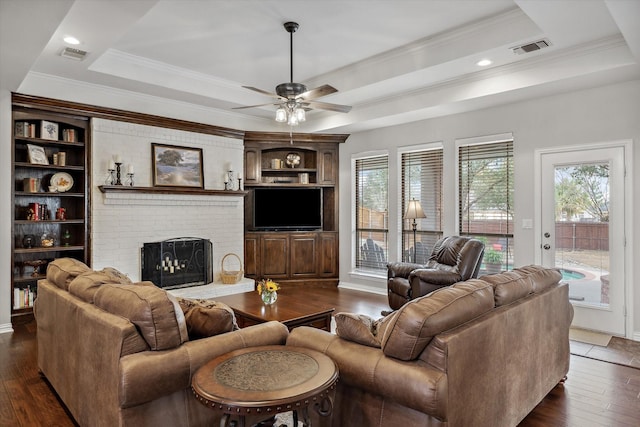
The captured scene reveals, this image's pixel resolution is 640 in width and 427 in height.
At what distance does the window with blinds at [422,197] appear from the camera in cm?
596

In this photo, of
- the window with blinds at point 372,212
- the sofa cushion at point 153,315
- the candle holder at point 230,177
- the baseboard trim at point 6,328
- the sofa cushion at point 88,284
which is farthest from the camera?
the window with blinds at point 372,212

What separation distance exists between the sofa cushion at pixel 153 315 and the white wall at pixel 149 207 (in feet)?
11.5

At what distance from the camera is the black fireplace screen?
217 inches

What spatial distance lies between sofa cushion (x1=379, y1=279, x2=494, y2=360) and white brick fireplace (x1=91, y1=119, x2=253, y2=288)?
4.40 metres

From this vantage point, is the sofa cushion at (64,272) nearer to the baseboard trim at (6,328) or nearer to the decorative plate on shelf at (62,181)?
the baseboard trim at (6,328)

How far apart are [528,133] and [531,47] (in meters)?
1.31

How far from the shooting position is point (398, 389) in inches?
67.1

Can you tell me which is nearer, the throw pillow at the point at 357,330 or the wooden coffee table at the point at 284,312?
→ the throw pillow at the point at 357,330

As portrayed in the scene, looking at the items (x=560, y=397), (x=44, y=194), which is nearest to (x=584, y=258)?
(x=560, y=397)

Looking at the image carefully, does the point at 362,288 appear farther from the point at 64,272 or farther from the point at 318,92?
the point at 64,272

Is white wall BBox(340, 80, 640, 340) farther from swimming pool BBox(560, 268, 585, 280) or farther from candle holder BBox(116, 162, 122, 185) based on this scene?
candle holder BBox(116, 162, 122, 185)

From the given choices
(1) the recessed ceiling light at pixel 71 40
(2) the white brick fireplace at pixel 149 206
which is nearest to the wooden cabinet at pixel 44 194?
(2) the white brick fireplace at pixel 149 206

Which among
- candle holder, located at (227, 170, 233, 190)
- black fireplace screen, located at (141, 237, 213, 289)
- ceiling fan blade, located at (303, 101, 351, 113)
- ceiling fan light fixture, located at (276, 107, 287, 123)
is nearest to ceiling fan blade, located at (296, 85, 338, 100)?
ceiling fan blade, located at (303, 101, 351, 113)

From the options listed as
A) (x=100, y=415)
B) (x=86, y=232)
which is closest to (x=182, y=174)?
(x=86, y=232)
